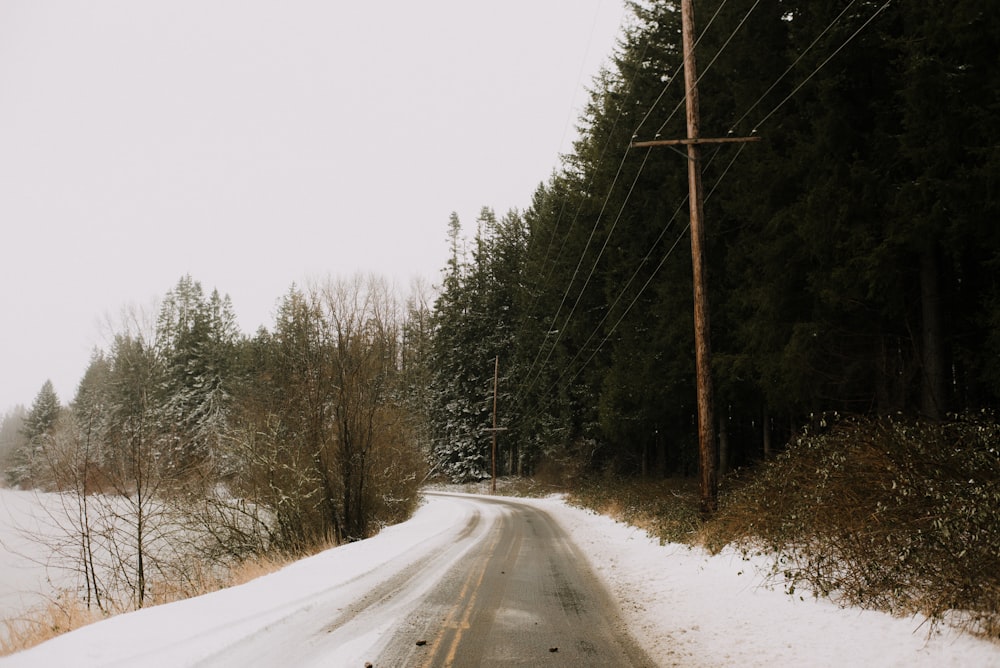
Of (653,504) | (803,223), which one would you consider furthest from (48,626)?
(803,223)

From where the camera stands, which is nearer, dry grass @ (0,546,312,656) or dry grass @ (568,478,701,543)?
dry grass @ (0,546,312,656)

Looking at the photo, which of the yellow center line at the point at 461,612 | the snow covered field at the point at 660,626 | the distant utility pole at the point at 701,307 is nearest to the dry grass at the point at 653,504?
the distant utility pole at the point at 701,307

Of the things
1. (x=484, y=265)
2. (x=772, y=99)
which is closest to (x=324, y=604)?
(x=772, y=99)

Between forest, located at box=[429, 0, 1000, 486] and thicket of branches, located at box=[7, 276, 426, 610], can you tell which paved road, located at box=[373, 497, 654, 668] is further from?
thicket of branches, located at box=[7, 276, 426, 610]

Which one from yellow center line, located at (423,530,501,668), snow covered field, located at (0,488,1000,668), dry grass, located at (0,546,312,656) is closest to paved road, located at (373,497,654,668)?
yellow center line, located at (423,530,501,668)

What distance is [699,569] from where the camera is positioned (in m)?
8.12

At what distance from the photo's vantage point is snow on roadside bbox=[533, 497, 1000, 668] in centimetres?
425

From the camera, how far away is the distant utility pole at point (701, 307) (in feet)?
33.8

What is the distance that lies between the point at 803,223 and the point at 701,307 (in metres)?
2.56

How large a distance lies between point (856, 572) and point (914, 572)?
683mm

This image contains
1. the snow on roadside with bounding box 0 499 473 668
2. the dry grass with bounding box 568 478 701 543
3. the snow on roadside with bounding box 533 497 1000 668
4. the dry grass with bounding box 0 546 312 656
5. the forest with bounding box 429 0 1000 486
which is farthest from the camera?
the dry grass with bounding box 568 478 701 543

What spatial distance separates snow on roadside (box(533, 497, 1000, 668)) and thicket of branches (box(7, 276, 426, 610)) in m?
9.50

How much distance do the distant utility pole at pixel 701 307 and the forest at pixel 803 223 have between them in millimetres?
1010

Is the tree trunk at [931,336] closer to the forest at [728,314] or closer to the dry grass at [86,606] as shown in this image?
the forest at [728,314]
